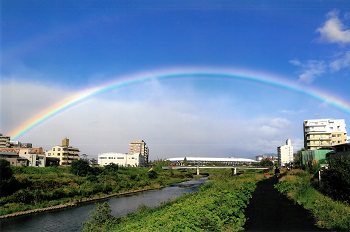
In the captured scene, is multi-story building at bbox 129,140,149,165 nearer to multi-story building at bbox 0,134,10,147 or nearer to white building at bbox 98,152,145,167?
white building at bbox 98,152,145,167

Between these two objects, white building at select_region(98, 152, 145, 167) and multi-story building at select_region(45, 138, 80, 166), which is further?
white building at select_region(98, 152, 145, 167)

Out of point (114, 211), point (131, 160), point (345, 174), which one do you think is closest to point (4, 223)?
point (114, 211)

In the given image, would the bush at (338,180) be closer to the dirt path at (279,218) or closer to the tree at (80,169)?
the dirt path at (279,218)

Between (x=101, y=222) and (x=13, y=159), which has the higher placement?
(x=13, y=159)

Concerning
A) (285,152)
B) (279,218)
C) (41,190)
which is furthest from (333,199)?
(285,152)

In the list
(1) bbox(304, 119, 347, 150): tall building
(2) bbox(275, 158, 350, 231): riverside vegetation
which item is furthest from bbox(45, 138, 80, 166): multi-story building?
(2) bbox(275, 158, 350, 231): riverside vegetation

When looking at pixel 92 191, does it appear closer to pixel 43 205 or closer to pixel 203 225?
pixel 43 205

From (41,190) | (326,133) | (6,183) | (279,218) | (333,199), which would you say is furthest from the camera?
(326,133)

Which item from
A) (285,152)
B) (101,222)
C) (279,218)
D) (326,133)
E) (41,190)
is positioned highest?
(326,133)

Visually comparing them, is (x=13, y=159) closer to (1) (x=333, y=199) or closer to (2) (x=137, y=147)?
(1) (x=333, y=199)

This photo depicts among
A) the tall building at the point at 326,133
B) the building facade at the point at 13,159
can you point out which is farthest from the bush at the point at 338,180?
the building facade at the point at 13,159
